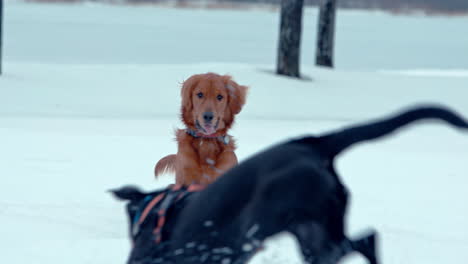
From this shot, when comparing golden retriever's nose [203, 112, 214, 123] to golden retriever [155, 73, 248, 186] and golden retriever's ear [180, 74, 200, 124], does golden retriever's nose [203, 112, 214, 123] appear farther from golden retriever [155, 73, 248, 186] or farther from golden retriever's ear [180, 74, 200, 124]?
golden retriever's ear [180, 74, 200, 124]

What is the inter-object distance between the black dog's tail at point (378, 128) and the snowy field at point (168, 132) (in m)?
0.05

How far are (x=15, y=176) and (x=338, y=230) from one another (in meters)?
4.95

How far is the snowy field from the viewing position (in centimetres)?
448

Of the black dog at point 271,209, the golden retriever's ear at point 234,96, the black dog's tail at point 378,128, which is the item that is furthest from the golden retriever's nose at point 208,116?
the black dog's tail at point 378,128

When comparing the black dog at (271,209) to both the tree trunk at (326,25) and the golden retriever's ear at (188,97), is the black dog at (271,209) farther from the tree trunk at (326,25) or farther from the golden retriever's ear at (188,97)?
the tree trunk at (326,25)

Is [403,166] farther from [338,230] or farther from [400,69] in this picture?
[400,69]

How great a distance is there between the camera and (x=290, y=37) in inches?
580

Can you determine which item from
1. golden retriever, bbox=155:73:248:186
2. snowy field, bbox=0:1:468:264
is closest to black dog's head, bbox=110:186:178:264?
snowy field, bbox=0:1:468:264

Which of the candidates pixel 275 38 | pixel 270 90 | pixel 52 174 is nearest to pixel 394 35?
pixel 275 38

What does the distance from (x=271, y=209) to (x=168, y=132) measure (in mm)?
7595

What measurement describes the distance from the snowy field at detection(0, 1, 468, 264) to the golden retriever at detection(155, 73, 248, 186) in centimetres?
64

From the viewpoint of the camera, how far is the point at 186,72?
48.1 ft

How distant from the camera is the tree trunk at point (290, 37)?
14.5 meters

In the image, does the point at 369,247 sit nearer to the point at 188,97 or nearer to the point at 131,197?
the point at 131,197
